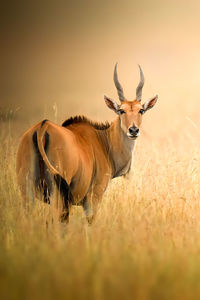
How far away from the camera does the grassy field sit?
375cm

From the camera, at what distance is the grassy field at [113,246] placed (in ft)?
12.3

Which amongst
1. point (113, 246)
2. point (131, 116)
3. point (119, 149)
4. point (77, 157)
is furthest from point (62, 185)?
point (119, 149)

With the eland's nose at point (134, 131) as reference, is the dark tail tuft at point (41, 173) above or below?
below

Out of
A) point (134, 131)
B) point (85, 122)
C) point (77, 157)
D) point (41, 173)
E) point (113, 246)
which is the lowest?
point (113, 246)

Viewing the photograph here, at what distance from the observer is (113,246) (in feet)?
15.1

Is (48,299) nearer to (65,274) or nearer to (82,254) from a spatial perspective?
(65,274)

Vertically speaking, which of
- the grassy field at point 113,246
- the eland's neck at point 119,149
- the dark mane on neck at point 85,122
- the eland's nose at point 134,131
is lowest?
the grassy field at point 113,246

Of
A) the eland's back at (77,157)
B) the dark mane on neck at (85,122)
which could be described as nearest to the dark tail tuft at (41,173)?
the eland's back at (77,157)

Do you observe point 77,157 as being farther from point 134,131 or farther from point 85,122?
point 85,122

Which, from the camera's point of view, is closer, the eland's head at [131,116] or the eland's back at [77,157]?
the eland's back at [77,157]

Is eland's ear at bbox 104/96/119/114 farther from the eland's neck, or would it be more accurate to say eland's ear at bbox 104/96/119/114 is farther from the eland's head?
the eland's neck

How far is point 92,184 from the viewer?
20.9ft

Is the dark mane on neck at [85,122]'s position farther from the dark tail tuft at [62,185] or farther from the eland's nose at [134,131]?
the dark tail tuft at [62,185]

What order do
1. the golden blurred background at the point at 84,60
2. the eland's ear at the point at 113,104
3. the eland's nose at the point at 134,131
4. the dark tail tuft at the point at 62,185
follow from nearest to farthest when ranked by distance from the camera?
the dark tail tuft at the point at 62,185
the eland's nose at the point at 134,131
the eland's ear at the point at 113,104
the golden blurred background at the point at 84,60
